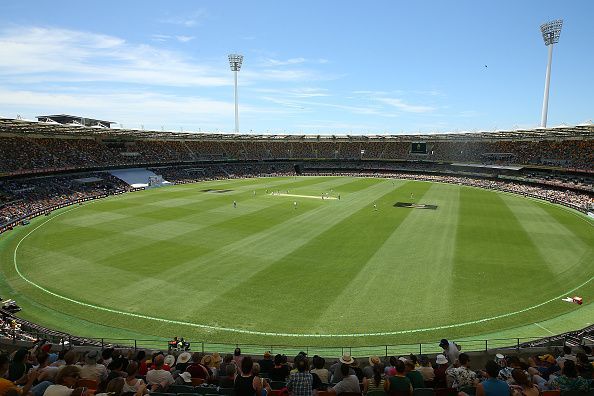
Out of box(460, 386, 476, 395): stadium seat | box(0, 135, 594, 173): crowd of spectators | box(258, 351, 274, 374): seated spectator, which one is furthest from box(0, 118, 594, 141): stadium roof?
box(460, 386, 476, 395): stadium seat

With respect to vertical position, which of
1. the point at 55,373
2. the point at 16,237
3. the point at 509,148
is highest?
the point at 509,148

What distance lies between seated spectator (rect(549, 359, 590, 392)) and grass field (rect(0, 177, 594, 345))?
9.59 meters

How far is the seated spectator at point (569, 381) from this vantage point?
6.41 metres

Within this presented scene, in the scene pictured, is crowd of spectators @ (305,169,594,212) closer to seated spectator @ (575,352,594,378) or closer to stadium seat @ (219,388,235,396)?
seated spectator @ (575,352,594,378)

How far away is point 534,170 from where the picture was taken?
6719cm

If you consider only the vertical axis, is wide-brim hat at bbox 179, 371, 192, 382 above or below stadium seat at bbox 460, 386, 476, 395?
below

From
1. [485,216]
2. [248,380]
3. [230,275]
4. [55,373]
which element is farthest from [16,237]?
[485,216]

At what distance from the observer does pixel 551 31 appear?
74.2 m

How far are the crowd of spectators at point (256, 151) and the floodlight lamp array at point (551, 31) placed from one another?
858 inches

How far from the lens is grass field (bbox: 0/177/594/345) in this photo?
17344mm

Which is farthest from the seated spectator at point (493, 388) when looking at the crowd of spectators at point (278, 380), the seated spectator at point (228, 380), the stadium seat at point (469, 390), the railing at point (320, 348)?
the railing at point (320, 348)

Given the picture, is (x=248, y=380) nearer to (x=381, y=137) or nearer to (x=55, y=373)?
(x=55, y=373)

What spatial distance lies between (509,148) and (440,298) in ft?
220

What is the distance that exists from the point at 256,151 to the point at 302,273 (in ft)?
254
